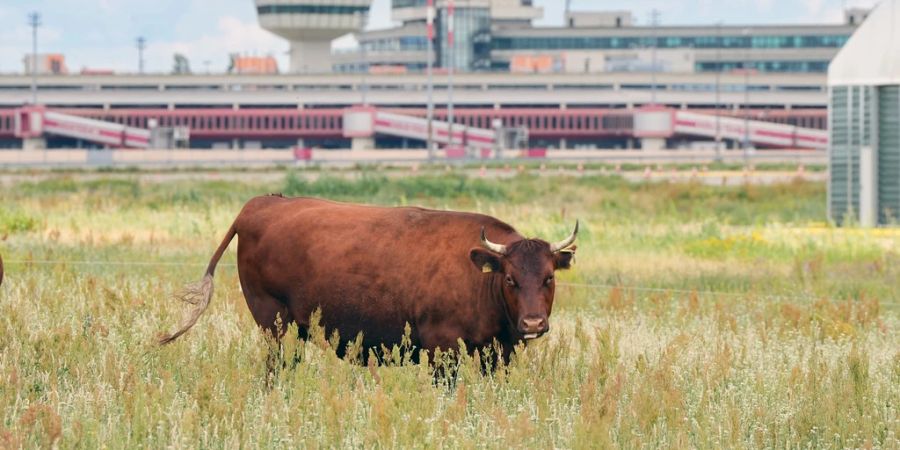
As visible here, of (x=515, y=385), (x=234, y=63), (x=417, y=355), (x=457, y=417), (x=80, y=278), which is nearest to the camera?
(x=457, y=417)

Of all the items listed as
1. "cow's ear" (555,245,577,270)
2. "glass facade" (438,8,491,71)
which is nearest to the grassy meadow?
"cow's ear" (555,245,577,270)

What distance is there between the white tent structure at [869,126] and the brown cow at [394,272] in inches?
936

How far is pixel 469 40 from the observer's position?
568 ft

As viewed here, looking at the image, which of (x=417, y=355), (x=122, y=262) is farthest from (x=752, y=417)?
(x=122, y=262)

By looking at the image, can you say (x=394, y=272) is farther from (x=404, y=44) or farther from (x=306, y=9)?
(x=404, y=44)

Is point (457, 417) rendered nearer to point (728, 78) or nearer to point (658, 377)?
point (658, 377)

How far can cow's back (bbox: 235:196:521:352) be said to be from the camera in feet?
43.7

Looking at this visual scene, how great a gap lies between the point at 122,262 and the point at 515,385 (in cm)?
1422

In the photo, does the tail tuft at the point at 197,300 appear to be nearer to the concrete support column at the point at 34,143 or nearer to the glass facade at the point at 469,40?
the concrete support column at the point at 34,143

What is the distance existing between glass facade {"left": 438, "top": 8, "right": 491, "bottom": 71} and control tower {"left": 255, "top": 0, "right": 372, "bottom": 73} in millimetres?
13982

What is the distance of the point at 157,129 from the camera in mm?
140375

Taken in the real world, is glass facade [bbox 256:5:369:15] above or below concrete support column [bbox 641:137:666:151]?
above

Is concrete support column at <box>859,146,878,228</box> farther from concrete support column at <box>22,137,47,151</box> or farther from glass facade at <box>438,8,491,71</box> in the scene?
glass facade at <box>438,8,491,71</box>

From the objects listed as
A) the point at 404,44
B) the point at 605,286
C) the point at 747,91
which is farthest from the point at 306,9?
the point at 605,286
